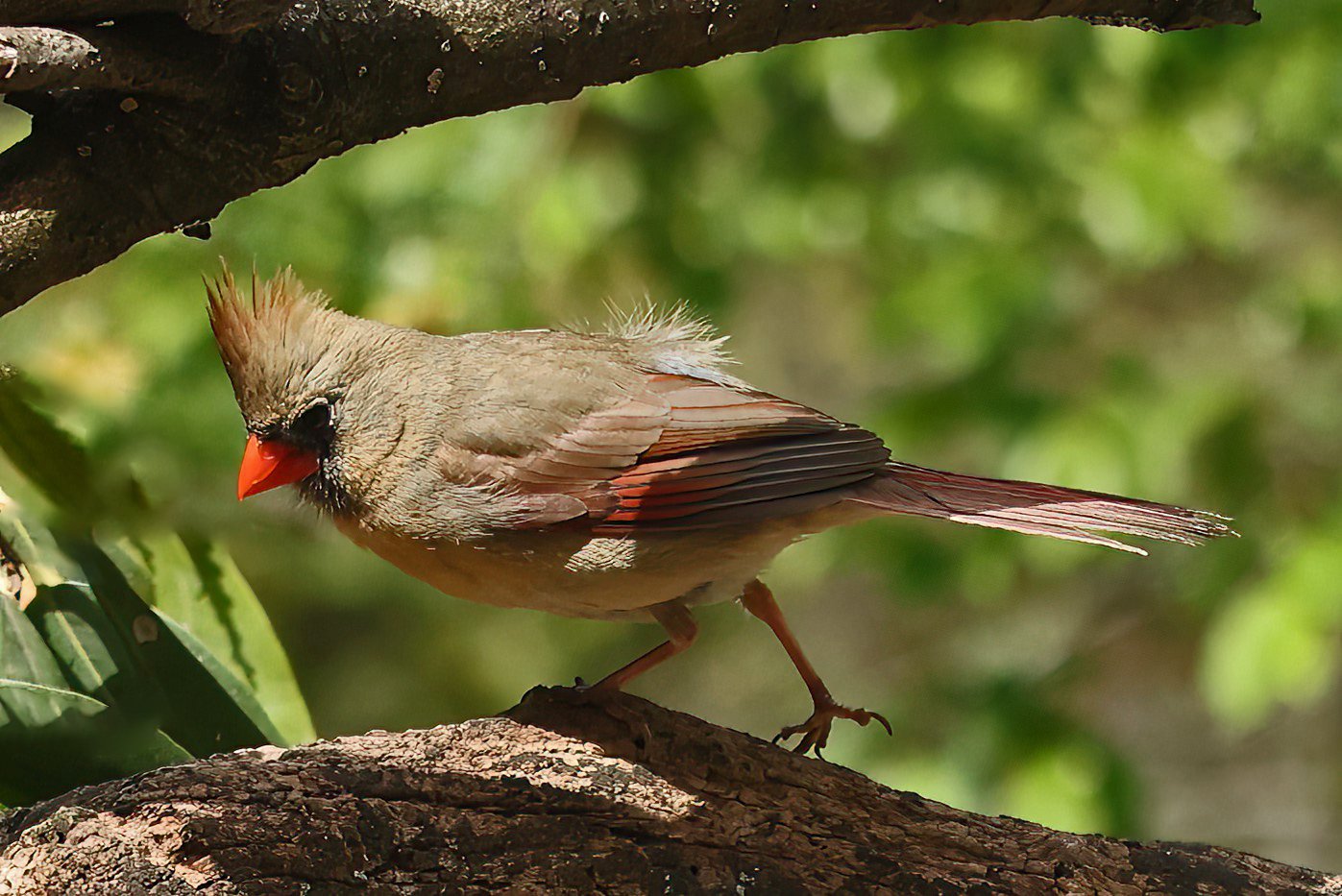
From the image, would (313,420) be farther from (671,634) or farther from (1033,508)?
(1033,508)

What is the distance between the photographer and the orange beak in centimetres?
217

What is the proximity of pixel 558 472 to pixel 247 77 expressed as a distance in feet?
2.94

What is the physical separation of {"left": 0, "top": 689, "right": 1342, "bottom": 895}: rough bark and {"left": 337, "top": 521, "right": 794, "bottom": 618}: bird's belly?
0.51 feet

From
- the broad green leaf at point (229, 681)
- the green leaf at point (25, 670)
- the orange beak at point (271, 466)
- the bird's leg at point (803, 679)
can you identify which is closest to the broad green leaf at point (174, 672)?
Result: the broad green leaf at point (229, 681)

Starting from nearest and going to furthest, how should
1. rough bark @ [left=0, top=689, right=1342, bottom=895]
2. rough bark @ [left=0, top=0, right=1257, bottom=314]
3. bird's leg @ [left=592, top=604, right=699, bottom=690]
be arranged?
rough bark @ [left=0, top=0, right=1257, bottom=314], rough bark @ [left=0, top=689, right=1342, bottom=895], bird's leg @ [left=592, top=604, right=699, bottom=690]

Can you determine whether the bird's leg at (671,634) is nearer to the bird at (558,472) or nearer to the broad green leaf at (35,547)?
the bird at (558,472)

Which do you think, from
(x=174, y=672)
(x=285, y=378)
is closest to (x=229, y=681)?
(x=174, y=672)

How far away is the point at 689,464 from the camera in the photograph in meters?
2.22

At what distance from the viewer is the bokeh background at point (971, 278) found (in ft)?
12.7

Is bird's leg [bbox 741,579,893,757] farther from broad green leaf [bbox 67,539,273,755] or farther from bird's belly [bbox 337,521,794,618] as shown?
broad green leaf [bbox 67,539,273,755]

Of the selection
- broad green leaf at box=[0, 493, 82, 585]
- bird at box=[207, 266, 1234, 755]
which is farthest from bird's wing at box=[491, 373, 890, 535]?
broad green leaf at box=[0, 493, 82, 585]

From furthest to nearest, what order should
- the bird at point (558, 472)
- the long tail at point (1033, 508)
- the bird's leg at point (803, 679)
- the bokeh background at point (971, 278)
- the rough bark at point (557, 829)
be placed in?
1. the bokeh background at point (971, 278)
2. the bird's leg at point (803, 679)
3. the bird at point (558, 472)
4. the long tail at point (1033, 508)
5. the rough bark at point (557, 829)

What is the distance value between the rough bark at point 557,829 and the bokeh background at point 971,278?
1.63 metres

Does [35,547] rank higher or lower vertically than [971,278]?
lower
